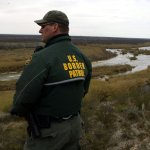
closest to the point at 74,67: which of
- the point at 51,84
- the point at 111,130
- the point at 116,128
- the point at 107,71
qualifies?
the point at 51,84

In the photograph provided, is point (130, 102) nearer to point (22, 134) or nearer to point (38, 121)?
point (22, 134)

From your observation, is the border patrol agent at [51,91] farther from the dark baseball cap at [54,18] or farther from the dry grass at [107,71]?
the dry grass at [107,71]

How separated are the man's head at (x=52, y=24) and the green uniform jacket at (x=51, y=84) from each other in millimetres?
59

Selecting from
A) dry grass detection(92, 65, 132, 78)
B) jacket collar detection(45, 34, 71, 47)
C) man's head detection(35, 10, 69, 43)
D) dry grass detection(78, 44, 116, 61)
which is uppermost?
man's head detection(35, 10, 69, 43)

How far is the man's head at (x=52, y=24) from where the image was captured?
3.66 m

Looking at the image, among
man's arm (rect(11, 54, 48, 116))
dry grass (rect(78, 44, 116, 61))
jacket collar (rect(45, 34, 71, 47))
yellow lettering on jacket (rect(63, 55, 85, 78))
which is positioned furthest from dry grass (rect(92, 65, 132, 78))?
man's arm (rect(11, 54, 48, 116))

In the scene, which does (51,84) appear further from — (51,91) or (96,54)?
(96,54)

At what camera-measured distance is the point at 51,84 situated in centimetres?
352

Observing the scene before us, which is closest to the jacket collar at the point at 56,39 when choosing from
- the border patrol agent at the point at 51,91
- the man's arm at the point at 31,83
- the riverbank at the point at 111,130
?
the border patrol agent at the point at 51,91

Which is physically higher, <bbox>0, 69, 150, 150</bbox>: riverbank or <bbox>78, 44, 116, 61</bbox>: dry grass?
<bbox>0, 69, 150, 150</bbox>: riverbank

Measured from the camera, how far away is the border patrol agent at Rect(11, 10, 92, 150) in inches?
136

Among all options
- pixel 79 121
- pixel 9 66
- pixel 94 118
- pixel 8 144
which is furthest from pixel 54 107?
pixel 9 66

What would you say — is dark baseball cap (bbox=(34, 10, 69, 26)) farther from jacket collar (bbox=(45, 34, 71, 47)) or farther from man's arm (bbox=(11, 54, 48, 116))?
man's arm (bbox=(11, 54, 48, 116))

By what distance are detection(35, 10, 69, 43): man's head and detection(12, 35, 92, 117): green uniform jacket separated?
59mm
